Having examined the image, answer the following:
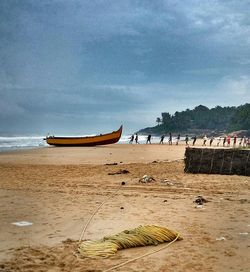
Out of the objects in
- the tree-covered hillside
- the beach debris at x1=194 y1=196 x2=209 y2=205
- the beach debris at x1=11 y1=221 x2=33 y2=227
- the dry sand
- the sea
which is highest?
the tree-covered hillside

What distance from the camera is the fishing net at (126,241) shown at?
5150 millimetres

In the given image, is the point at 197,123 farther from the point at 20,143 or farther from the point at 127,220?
the point at 127,220

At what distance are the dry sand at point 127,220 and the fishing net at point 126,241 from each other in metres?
0.12

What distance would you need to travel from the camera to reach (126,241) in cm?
552

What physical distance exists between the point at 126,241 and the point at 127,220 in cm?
160

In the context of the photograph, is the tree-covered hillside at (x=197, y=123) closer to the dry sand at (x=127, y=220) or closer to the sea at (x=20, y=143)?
the sea at (x=20, y=143)

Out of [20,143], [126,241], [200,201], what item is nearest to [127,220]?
[126,241]

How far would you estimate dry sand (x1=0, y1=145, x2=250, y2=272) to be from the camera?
16.0 ft

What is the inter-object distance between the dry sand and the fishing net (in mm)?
119

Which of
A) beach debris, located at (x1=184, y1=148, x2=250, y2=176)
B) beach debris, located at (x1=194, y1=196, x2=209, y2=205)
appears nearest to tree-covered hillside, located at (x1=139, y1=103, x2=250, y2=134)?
beach debris, located at (x1=184, y1=148, x2=250, y2=176)

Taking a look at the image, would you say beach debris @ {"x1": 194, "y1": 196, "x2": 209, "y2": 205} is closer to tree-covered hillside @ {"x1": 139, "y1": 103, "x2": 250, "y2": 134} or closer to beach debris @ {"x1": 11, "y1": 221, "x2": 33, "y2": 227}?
beach debris @ {"x1": 11, "y1": 221, "x2": 33, "y2": 227}

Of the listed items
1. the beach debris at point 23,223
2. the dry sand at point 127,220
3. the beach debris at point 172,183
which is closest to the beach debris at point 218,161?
the dry sand at point 127,220

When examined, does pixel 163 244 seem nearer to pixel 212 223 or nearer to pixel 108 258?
pixel 108 258

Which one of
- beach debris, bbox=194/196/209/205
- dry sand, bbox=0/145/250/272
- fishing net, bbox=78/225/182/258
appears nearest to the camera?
dry sand, bbox=0/145/250/272
